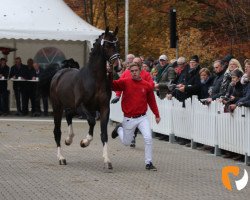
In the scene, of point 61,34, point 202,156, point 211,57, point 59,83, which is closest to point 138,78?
point 59,83

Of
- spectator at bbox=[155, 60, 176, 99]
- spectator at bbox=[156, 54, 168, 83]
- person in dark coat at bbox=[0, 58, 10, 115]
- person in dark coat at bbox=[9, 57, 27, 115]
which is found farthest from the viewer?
person in dark coat at bbox=[0, 58, 10, 115]

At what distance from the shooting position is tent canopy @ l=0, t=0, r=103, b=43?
110 feet

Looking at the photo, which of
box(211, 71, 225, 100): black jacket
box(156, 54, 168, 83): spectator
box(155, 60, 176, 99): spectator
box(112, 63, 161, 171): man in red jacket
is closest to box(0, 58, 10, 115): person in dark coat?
box(156, 54, 168, 83): spectator

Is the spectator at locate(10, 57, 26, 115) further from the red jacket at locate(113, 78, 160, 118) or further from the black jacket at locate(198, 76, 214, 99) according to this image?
the red jacket at locate(113, 78, 160, 118)

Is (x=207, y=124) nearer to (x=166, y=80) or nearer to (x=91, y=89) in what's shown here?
(x=91, y=89)

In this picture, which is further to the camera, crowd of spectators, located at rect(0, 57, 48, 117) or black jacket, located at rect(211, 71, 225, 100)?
crowd of spectators, located at rect(0, 57, 48, 117)

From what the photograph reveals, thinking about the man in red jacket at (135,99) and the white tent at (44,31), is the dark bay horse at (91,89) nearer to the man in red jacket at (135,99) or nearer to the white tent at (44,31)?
the man in red jacket at (135,99)

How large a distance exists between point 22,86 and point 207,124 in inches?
613

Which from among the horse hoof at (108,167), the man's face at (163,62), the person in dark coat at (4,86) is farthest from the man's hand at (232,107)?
the person in dark coat at (4,86)

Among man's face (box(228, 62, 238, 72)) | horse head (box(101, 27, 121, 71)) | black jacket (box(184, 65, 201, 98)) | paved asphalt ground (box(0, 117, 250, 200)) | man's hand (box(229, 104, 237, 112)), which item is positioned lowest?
paved asphalt ground (box(0, 117, 250, 200))

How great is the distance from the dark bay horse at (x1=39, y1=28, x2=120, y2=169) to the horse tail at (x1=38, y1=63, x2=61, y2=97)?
4.41 ft

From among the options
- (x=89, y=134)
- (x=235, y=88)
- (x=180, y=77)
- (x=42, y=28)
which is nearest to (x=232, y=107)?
(x=235, y=88)

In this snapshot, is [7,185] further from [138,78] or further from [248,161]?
[248,161]

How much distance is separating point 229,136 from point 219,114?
0.87m
